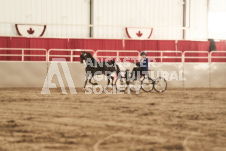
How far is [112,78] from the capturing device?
15992 millimetres

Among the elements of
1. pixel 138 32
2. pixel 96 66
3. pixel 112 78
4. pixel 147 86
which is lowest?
pixel 147 86

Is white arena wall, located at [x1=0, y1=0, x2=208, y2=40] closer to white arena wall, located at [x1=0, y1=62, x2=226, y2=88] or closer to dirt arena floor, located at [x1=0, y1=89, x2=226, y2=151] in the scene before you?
white arena wall, located at [x1=0, y1=62, x2=226, y2=88]

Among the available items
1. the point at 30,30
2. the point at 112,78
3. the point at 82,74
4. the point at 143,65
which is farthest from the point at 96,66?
the point at 30,30

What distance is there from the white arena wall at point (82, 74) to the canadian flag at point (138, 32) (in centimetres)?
602

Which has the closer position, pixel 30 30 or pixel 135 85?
pixel 135 85

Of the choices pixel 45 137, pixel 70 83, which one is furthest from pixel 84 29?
pixel 45 137

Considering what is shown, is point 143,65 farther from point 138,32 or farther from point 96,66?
point 138,32

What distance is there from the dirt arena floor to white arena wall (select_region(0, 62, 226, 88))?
23.5 feet

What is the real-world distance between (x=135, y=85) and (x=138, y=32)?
9604mm

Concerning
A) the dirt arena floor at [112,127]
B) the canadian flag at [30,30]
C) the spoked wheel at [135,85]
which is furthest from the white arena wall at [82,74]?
the dirt arena floor at [112,127]

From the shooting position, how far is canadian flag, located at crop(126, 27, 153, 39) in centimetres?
2422

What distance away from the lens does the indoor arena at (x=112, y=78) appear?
6.22 m

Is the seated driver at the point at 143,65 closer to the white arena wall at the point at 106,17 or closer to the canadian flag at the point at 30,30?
the white arena wall at the point at 106,17

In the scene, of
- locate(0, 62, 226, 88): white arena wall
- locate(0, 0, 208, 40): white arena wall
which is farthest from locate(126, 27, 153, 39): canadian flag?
locate(0, 62, 226, 88): white arena wall
